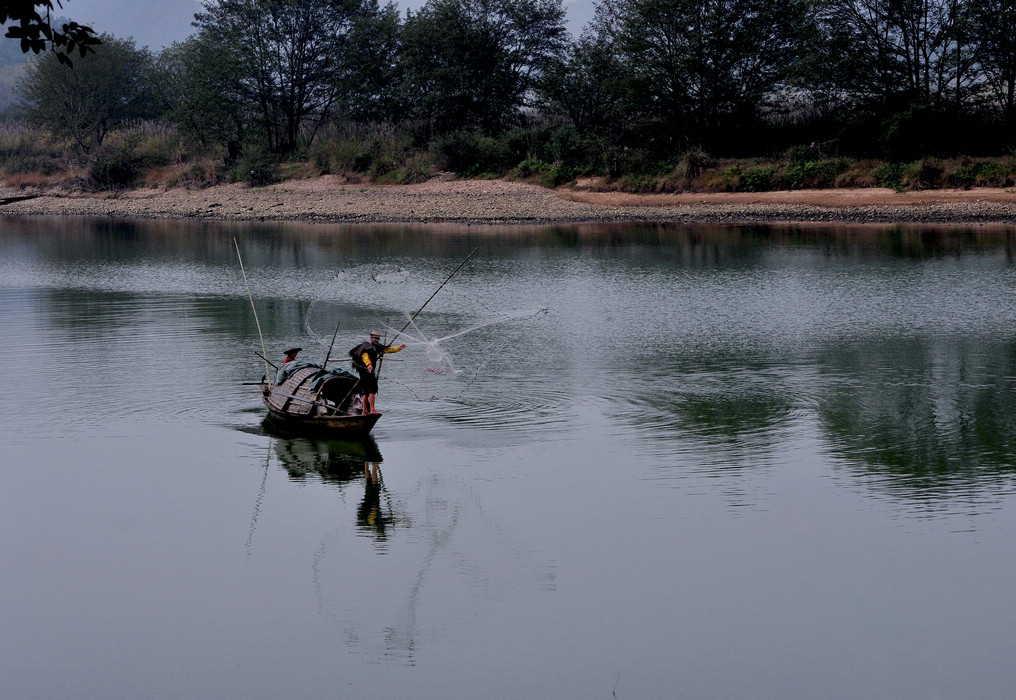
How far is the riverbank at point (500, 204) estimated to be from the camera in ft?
168

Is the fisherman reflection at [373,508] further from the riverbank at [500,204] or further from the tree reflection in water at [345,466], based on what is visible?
the riverbank at [500,204]

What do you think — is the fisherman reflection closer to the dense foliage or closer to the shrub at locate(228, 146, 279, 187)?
the dense foliage

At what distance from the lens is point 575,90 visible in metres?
66.2

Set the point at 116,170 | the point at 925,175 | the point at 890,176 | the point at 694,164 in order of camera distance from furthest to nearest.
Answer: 1. the point at 116,170
2. the point at 694,164
3. the point at 890,176
4. the point at 925,175

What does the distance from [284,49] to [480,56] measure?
15.5m

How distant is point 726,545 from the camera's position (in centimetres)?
1336

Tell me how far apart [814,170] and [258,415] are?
41.9 metres

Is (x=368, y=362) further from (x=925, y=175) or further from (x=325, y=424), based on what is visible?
(x=925, y=175)

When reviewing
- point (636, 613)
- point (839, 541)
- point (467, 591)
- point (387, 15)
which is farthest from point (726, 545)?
point (387, 15)

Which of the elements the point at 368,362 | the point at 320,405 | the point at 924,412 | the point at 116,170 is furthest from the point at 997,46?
the point at 116,170

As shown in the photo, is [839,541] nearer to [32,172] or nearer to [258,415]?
[258,415]

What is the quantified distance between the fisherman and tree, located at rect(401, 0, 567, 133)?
175ft

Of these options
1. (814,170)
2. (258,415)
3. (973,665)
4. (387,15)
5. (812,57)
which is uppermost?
(387,15)

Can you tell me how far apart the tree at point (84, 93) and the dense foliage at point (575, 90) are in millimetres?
149
